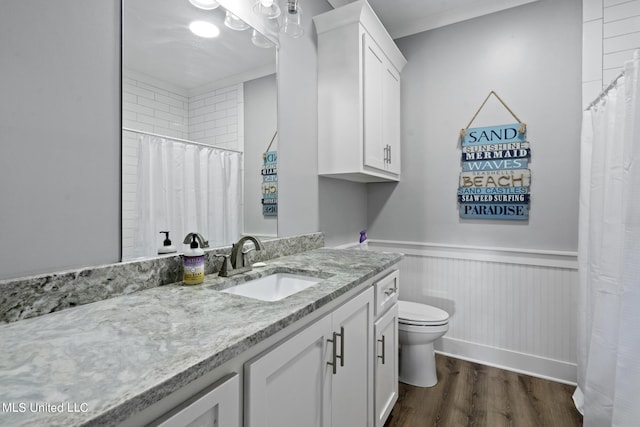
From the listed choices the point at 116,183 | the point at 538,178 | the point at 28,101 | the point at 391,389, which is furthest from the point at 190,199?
the point at 538,178

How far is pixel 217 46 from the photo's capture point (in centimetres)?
137

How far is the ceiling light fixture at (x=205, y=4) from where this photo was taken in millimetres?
1267

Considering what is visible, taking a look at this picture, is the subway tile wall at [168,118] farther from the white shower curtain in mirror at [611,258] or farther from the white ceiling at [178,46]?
the white shower curtain in mirror at [611,258]

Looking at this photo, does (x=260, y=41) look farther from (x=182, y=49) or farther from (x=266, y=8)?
(x=182, y=49)

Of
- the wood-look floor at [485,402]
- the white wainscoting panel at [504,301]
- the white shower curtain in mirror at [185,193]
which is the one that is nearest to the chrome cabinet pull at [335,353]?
the white shower curtain in mirror at [185,193]

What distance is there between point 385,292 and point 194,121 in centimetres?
119

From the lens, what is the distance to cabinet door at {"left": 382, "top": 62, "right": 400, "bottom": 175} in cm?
225

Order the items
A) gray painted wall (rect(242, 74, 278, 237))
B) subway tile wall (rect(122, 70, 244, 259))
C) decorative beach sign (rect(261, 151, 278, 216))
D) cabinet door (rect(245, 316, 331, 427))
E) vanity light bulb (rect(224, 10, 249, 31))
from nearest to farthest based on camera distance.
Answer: cabinet door (rect(245, 316, 331, 427))
subway tile wall (rect(122, 70, 244, 259))
vanity light bulb (rect(224, 10, 249, 31))
gray painted wall (rect(242, 74, 278, 237))
decorative beach sign (rect(261, 151, 278, 216))

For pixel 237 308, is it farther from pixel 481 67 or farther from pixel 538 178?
pixel 481 67

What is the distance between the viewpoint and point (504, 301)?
7.50ft

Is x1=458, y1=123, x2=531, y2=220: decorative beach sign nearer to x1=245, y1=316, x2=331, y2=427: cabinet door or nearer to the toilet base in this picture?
the toilet base

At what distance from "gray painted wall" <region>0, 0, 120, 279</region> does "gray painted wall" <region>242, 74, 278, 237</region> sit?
616 mm

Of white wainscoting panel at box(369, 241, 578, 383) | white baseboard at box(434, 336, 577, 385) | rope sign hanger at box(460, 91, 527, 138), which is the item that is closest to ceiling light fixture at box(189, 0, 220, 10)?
rope sign hanger at box(460, 91, 527, 138)

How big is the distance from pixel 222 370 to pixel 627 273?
1.45 metres
